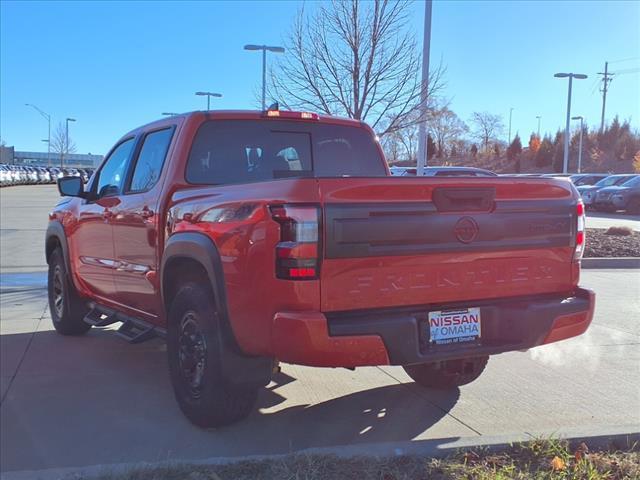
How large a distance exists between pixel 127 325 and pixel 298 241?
98.4 inches

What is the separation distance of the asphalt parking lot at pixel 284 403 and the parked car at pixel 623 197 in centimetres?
1960

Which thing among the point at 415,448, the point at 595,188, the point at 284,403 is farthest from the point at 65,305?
the point at 595,188

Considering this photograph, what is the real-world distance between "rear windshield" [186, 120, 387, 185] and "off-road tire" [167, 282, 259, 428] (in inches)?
39.2

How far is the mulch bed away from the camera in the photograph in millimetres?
11983

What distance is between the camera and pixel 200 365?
3.79 meters

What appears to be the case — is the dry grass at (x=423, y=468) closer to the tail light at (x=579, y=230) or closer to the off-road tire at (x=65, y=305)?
the tail light at (x=579, y=230)

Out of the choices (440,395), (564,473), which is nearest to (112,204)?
(440,395)

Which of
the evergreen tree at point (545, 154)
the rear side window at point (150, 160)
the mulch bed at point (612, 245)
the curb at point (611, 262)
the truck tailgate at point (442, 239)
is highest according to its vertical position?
the evergreen tree at point (545, 154)

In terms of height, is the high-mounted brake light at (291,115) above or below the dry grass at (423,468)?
above

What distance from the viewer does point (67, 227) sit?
6.04 m

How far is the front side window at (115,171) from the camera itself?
17.2 ft

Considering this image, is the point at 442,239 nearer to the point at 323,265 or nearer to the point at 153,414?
the point at 323,265

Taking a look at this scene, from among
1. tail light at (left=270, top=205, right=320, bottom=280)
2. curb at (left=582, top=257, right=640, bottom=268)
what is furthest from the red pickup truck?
curb at (left=582, top=257, right=640, bottom=268)

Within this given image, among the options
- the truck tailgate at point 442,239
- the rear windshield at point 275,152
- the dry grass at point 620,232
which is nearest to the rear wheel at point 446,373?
the truck tailgate at point 442,239
